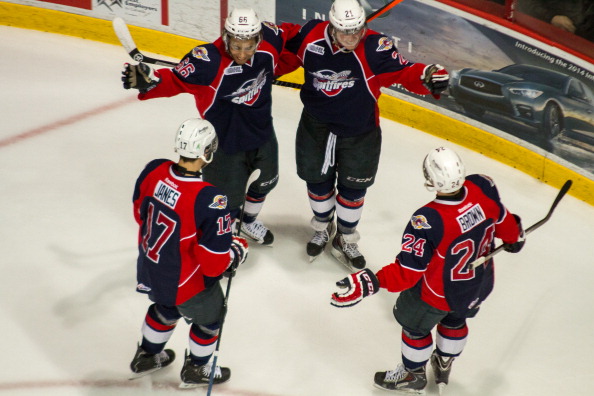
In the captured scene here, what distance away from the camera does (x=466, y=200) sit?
284 cm

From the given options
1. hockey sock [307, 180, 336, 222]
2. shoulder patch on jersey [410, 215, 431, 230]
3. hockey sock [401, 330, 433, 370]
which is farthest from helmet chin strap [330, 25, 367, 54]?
hockey sock [401, 330, 433, 370]

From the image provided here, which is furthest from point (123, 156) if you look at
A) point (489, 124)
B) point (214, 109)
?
point (489, 124)

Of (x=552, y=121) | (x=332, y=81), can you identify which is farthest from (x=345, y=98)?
(x=552, y=121)

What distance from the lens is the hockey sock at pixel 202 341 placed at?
10.3 feet

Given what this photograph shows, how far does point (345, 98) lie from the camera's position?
3568 mm

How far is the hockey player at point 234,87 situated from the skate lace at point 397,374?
1.03m

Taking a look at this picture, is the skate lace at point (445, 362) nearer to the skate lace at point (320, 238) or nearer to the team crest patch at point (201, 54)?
the skate lace at point (320, 238)

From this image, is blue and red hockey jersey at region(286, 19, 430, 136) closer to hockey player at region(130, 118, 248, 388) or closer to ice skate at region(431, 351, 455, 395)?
hockey player at region(130, 118, 248, 388)

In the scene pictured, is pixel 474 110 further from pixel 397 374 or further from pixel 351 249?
pixel 397 374

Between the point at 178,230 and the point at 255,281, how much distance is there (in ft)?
3.99

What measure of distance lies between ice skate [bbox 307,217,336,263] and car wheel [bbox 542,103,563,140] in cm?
134

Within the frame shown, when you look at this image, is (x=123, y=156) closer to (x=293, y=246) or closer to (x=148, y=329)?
(x=293, y=246)

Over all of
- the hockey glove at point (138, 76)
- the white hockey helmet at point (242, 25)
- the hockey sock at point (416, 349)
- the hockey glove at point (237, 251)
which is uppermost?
the white hockey helmet at point (242, 25)

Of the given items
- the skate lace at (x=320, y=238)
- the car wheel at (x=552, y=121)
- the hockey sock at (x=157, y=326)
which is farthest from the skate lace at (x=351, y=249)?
the car wheel at (x=552, y=121)
